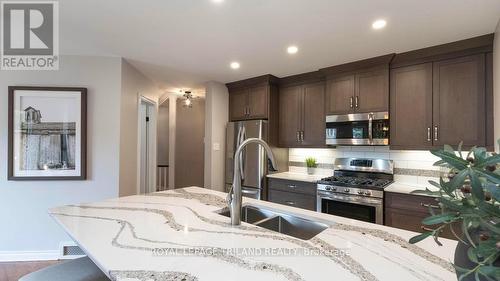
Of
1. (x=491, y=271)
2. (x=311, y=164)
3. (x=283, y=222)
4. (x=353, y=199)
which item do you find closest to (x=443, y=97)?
(x=353, y=199)

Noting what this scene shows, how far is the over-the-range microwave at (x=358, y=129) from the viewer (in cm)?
282

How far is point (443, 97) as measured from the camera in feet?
8.21

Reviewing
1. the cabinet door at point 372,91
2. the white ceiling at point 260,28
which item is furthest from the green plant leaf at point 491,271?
the cabinet door at point 372,91

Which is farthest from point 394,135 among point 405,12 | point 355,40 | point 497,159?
point 497,159

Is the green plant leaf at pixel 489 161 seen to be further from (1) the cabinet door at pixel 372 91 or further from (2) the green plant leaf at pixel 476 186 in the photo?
(1) the cabinet door at pixel 372 91

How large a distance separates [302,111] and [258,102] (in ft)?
2.21

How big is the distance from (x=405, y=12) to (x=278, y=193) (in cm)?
246

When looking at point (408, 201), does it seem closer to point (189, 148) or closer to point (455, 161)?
point (455, 161)

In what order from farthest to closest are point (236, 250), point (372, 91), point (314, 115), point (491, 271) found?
point (314, 115) → point (372, 91) → point (236, 250) → point (491, 271)

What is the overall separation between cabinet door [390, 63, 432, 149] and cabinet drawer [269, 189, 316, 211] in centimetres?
117

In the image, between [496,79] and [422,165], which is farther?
[422,165]

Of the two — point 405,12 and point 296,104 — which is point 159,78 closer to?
point 296,104

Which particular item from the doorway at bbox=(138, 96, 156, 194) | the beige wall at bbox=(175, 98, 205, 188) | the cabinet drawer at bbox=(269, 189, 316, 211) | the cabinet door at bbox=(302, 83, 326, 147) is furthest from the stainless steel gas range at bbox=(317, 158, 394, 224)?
the beige wall at bbox=(175, 98, 205, 188)

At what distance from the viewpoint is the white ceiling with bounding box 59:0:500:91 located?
5.92 feet
